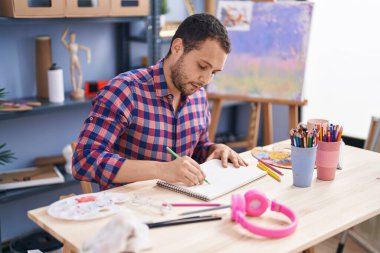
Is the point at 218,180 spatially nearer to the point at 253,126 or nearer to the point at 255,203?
the point at 255,203

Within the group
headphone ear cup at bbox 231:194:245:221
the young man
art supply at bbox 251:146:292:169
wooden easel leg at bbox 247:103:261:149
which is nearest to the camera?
headphone ear cup at bbox 231:194:245:221

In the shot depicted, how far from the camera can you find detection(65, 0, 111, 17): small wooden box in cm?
243

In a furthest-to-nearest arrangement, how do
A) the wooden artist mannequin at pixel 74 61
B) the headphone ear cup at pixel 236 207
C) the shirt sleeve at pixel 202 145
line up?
A: the wooden artist mannequin at pixel 74 61 < the shirt sleeve at pixel 202 145 < the headphone ear cup at pixel 236 207

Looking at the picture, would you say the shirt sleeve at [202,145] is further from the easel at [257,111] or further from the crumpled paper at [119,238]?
the easel at [257,111]

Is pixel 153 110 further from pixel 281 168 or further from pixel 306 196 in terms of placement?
pixel 306 196

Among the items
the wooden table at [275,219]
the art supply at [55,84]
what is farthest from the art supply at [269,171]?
the art supply at [55,84]

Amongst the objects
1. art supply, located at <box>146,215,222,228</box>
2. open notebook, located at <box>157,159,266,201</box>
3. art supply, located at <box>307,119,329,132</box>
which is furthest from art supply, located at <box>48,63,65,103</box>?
art supply, located at <box>146,215,222,228</box>

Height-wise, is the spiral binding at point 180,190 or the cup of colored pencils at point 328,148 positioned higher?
the cup of colored pencils at point 328,148

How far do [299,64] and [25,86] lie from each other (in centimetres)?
156

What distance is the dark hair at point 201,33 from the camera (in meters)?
1.61

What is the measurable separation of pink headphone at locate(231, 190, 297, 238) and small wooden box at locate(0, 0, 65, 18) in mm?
1537

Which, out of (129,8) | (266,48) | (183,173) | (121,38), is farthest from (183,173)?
(121,38)

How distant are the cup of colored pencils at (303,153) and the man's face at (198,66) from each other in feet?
1.18

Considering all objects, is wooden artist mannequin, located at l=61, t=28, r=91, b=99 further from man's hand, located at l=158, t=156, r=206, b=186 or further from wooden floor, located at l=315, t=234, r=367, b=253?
wooden floor, located at l=315, t=234, r=367, b=253
